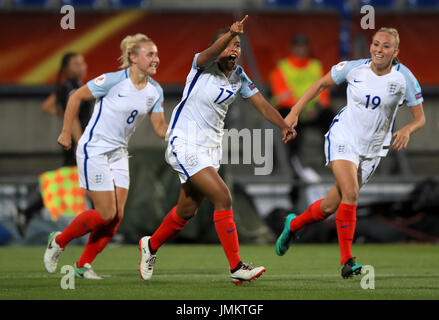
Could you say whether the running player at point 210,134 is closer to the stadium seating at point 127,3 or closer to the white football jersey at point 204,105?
the white football jersey at point 204,105

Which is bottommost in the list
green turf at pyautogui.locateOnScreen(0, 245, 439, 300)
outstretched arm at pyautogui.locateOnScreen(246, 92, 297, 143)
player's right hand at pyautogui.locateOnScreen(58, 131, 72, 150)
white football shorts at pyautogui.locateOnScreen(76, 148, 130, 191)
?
green turf at pyautogui.locateOnScreen(0, 245, 439, 300)

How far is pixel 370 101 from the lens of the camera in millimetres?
7500

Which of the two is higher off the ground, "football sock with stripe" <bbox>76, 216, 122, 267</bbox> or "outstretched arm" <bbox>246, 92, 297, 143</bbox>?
"outstretched arm" <bbox>246, 92, 297, 143</bbox>

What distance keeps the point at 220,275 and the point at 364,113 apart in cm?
191

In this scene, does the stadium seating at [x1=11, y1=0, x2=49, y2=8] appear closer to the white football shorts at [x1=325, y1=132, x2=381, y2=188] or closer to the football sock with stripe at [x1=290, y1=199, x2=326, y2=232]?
the football sock with stripe at [x1=290, y1=199, x2=326, y2=232]

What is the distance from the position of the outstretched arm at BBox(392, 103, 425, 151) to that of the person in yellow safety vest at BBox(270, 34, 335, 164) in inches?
231

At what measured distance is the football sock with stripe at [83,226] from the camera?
7.52m

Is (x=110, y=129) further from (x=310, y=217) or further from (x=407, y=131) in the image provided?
(x=407, y=131)

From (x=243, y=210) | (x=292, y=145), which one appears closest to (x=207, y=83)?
(x=243, y=210)

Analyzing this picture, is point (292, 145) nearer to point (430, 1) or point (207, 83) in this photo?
point (430, 1)

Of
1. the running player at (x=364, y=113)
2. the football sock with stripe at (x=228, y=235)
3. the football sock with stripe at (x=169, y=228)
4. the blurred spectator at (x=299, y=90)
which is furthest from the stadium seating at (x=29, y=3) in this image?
the football sock with stripe at (x=228, y=235)

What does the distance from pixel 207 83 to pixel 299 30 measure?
8226 millimetres

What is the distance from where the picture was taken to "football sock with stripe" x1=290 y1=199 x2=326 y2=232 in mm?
7949

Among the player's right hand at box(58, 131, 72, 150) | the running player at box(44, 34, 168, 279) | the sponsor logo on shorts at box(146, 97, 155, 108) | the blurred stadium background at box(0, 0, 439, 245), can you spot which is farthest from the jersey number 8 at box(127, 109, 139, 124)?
the blurred stadium background at box(0, 0, 439, 245)
